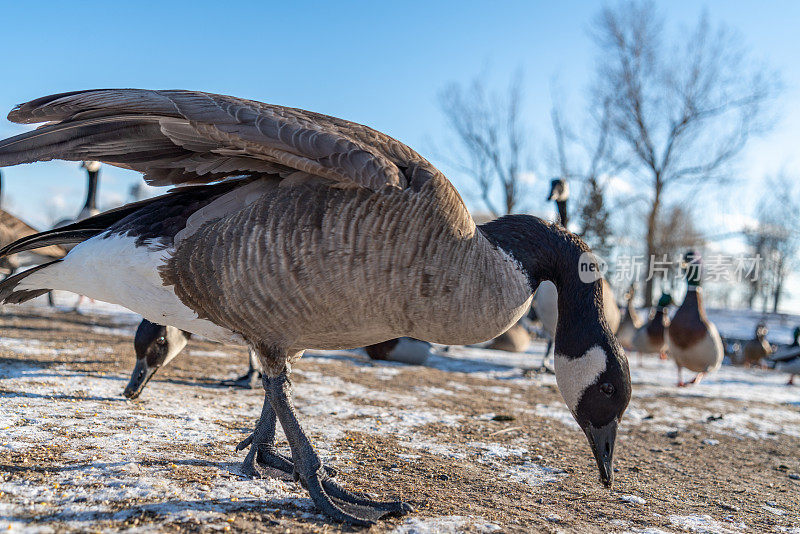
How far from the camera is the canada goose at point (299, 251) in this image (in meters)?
2.73

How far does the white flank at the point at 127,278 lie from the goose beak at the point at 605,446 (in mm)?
2128

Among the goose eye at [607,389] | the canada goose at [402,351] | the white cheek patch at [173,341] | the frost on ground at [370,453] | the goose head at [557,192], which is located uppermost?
the goose head at [557,192]

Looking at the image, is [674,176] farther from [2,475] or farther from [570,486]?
[2,475]

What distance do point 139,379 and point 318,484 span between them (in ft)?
8.39

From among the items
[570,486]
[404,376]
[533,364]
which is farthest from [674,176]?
[570,486]

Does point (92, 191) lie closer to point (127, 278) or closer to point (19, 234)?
point (19, 234)

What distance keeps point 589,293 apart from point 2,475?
3194 mm

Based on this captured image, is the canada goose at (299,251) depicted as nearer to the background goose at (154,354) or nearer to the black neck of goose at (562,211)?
the background goose at (154,354)

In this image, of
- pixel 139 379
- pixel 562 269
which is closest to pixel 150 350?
pixel 139 379

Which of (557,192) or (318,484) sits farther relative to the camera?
(557,192)

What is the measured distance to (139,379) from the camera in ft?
15.0

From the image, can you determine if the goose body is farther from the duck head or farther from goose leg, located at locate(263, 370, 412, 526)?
the duck head

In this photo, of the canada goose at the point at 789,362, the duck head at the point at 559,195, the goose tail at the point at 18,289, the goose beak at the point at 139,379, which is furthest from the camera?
the canada goose at the point at 789,362

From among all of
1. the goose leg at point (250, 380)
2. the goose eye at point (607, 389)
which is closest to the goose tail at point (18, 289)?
the goose leg at point (250, 380)
